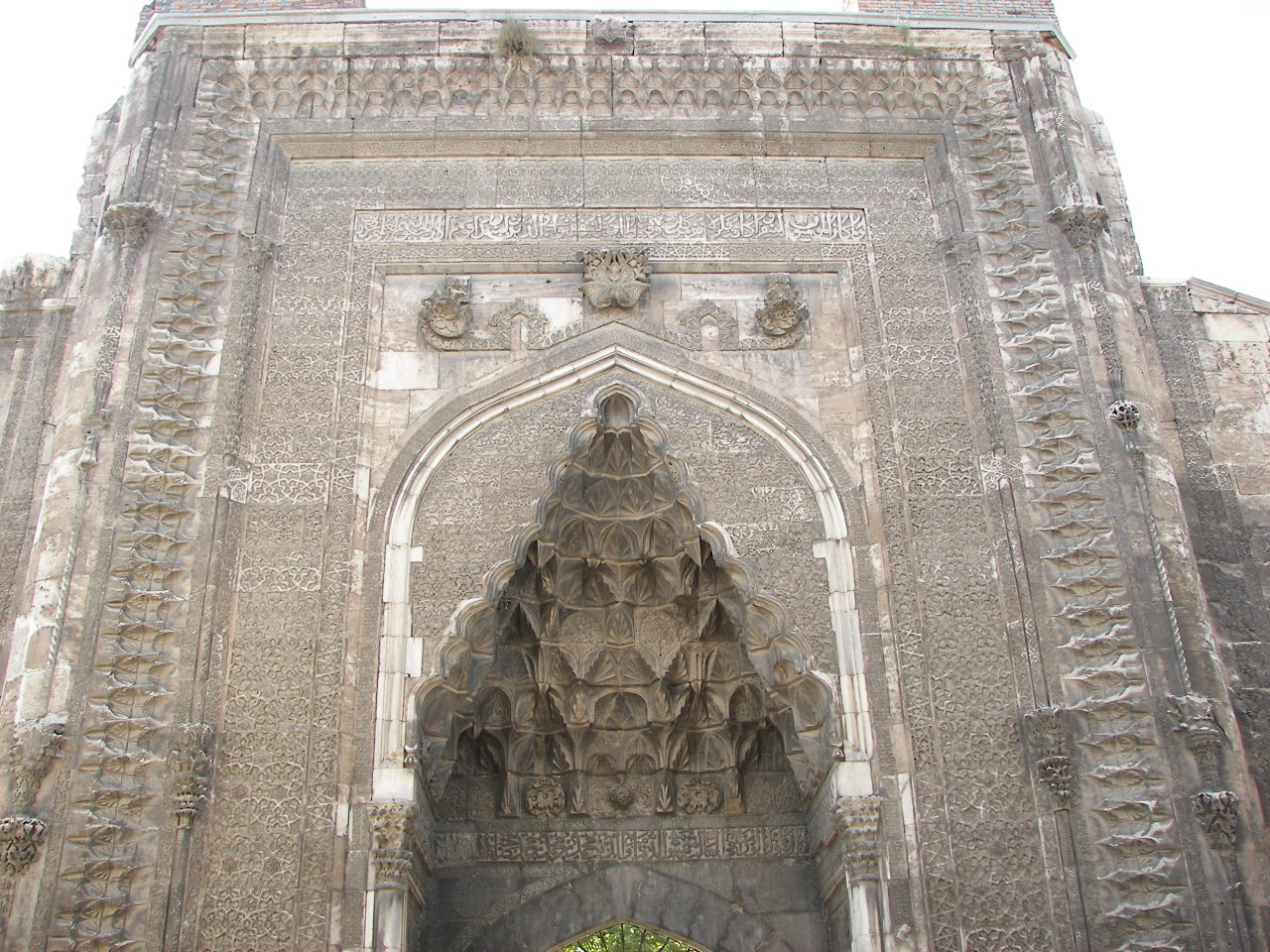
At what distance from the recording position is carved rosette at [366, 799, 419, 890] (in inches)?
232

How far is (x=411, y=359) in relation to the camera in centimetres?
730

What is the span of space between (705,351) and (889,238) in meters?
1.35

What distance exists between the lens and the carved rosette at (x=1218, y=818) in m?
5.81

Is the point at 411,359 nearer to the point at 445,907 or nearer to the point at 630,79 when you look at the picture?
the point at 630,79

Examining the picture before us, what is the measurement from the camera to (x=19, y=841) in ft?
18.5

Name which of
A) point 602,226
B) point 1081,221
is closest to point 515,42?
point 602,226

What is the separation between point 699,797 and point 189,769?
116 inches

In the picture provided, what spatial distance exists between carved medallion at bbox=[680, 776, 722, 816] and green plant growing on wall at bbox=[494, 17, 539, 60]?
14.5 feet

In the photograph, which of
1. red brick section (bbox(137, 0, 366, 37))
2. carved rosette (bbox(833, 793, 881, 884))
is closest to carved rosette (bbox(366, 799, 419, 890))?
carved rosette (bbox(833, 793, 881, 884))

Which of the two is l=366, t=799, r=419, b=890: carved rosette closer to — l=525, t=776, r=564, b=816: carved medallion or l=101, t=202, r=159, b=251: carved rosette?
l=525, t=776, r=564, b=816: carved medallion

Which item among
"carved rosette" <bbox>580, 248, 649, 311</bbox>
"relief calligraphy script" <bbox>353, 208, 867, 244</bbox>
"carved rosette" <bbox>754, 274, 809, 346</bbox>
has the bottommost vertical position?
"carved rosette" <bbox>754, 274, 809, 346</bbox>

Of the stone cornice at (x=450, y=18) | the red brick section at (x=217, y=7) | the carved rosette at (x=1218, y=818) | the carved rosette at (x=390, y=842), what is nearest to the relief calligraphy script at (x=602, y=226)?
the stone cornice at (x=450, y=18)

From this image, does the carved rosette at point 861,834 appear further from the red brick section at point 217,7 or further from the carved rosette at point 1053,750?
the red brick section at point 217,7

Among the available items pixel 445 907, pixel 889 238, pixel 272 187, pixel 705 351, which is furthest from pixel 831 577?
pixel 272 187
